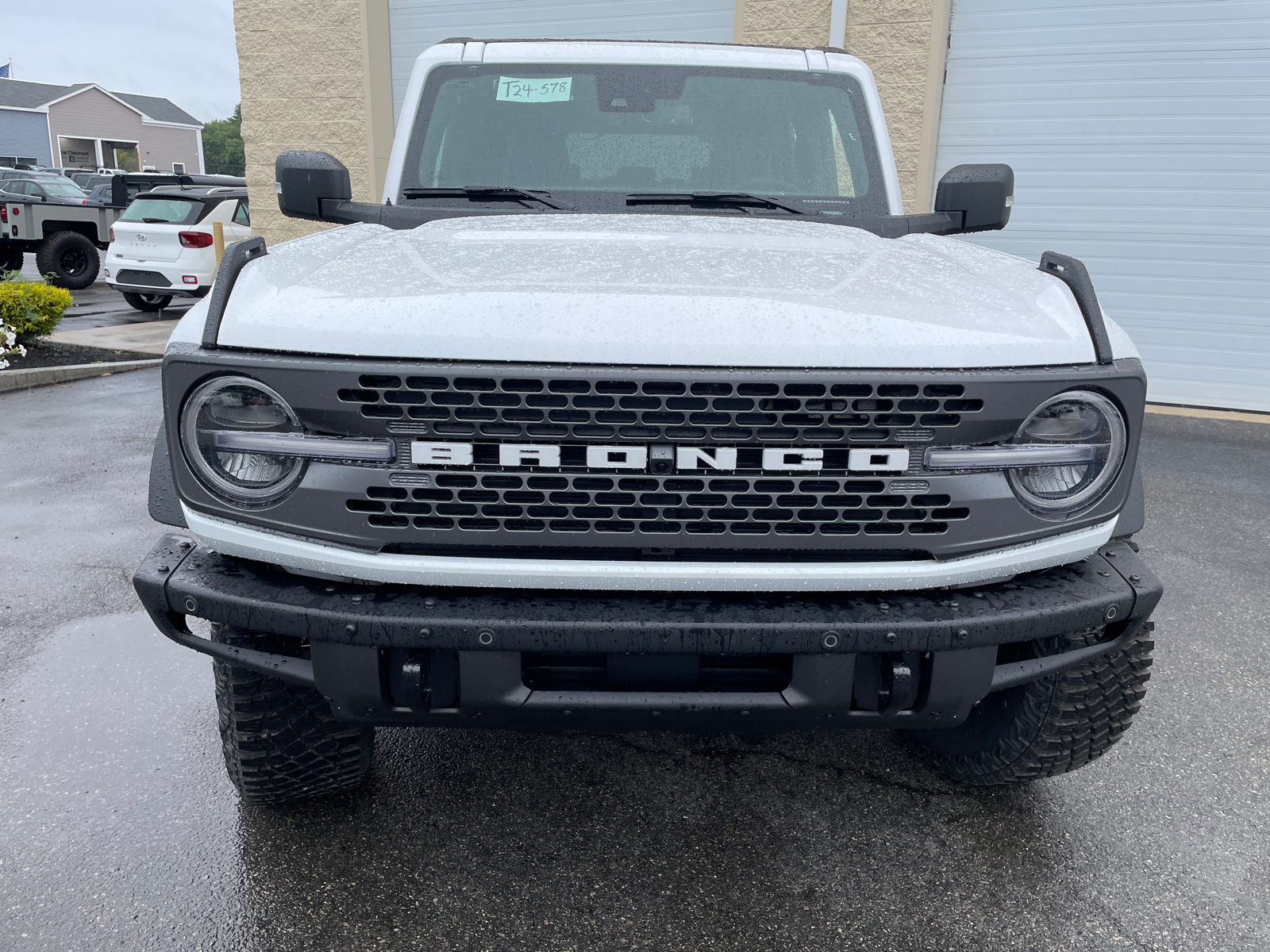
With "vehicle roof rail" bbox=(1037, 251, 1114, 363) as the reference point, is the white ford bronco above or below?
below

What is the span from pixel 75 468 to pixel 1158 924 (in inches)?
231

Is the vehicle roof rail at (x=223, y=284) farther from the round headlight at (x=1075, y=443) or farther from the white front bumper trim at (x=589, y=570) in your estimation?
the round headlight at (x=1075, y=443)

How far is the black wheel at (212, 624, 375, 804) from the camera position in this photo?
2.14 m

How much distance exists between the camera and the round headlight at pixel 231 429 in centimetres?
177

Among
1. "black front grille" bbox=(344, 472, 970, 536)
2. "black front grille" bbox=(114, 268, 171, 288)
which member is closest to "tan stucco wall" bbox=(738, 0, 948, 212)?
"black front grille" bbox=(344, 472, 970, 536)

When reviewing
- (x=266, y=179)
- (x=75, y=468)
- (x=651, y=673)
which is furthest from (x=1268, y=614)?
(x=266, y=179)

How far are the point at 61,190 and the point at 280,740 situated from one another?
19536mm

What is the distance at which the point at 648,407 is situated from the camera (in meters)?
1.71

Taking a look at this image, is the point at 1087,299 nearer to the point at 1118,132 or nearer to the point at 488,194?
the point at 488,194

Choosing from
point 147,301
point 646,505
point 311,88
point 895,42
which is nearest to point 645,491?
point 646,505

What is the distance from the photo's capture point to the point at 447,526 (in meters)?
1.79

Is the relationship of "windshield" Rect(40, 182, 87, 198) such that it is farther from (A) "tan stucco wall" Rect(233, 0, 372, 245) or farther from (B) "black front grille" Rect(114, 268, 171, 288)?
(A) "tan stucco wall" Rect(233, 0, 372, 245)

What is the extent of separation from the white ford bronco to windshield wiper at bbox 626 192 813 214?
917mm

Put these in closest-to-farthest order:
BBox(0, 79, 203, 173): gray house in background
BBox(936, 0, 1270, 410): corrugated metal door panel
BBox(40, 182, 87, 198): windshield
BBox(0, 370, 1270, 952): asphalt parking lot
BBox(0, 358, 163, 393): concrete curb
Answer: BBox(0, 370, 1270, 952): asphalt parking lot → BBox(936, 0, 1270, 410): corrugated metal door panel → BBox(0, 358, 163, 393): concrete curb → BBox(40, 182, 87, 198): windshield → BBox(0, 79, 203, 173): gray house in background
